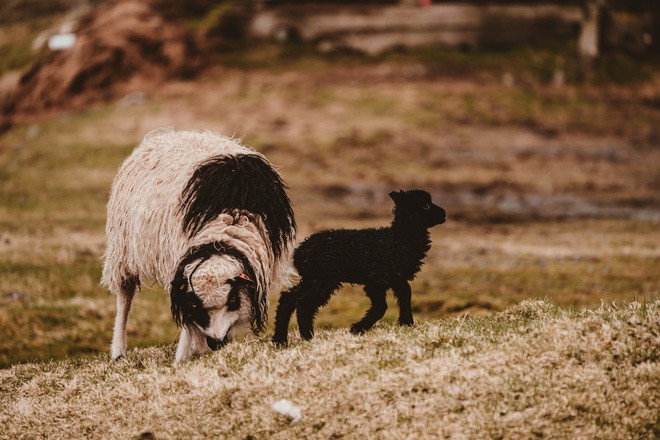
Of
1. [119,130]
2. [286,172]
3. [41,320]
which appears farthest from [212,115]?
[41,320]

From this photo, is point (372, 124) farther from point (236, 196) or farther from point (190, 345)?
point (190, 345)

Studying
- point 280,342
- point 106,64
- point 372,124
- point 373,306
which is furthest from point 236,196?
point 106,64

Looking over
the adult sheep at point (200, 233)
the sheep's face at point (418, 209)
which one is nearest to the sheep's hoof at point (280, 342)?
the adult sheep at point (200, 233)

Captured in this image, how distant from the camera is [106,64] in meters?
42.3

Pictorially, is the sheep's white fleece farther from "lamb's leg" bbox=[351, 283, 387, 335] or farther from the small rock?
the small rock

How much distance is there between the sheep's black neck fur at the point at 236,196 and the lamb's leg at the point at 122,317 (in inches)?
82.1

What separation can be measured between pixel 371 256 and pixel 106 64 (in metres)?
36.2

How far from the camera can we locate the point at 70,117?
130 feet

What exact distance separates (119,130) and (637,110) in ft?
81.6

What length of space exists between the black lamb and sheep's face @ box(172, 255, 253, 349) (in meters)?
0.67

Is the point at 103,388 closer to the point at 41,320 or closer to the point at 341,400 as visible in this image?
the point at 341,400

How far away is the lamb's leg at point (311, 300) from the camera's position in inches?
372

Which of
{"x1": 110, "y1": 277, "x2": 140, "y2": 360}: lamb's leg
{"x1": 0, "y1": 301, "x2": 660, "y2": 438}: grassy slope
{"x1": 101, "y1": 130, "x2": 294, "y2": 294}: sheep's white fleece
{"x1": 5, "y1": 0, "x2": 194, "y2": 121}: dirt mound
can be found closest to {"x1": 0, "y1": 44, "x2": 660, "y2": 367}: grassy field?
{"x1": 5, "y1": 0, "x2": 194, "y2": 121}: dirt mound

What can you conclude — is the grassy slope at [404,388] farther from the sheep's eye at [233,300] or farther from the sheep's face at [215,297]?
the sheep's eye at [233,300]
